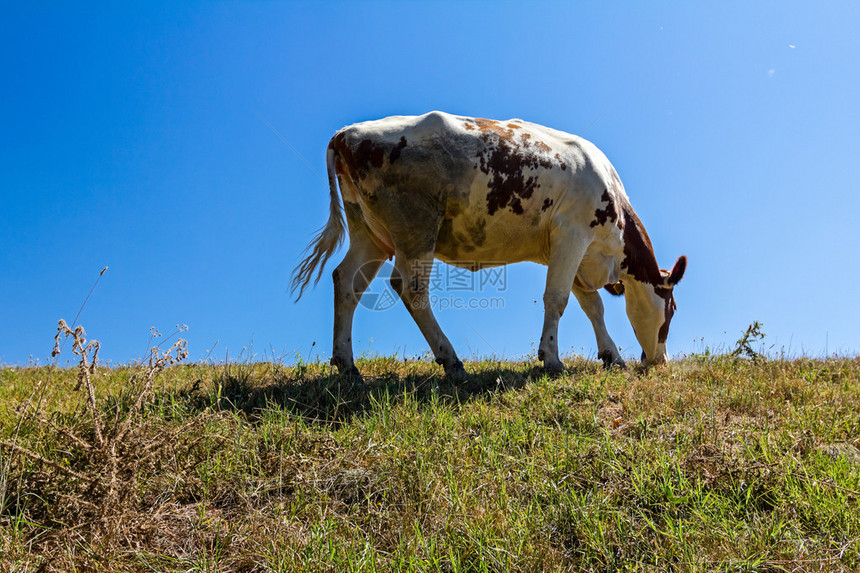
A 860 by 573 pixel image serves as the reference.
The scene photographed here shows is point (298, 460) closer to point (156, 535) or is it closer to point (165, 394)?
point (156, 535)

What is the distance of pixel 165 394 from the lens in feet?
16.1

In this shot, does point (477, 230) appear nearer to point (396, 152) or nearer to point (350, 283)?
point (396, 152)

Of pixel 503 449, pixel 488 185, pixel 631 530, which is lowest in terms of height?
pixel 631 530

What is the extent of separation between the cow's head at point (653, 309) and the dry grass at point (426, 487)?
3906 millimetres

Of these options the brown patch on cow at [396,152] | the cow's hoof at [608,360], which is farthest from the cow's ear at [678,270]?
the brown patch on cow at [396,152]

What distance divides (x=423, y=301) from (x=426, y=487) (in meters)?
3.63

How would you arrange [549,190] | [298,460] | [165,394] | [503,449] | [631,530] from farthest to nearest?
[549,190], [165,394], [503,449], [298,460], [631,530]

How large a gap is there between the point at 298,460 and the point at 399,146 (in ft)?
12.6

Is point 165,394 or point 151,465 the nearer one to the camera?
point 151,465

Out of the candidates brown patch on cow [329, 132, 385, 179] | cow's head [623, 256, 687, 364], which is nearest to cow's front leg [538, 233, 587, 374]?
cow's head [623, 256, 687, 364]

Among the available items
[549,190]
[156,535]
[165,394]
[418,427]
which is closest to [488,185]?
[549,190]

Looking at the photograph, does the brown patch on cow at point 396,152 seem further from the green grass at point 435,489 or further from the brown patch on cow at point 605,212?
the green grass at point 435,489

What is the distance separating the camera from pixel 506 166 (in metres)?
6.65

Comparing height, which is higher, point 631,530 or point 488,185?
point 488,185
